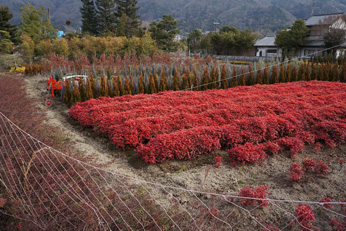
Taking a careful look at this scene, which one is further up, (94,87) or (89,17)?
(89,17)

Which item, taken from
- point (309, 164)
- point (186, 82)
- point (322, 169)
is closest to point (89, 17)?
point (186, 82)

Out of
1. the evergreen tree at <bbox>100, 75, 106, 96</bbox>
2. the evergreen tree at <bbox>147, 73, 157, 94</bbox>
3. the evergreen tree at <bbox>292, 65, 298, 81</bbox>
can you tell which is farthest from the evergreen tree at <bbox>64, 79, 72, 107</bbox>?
the evergreen tree at <bbox>292, 65, 298, 81</bbox>

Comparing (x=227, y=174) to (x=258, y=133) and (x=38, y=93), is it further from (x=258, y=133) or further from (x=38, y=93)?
(x=38, y=93)

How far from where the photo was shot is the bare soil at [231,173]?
333 cm

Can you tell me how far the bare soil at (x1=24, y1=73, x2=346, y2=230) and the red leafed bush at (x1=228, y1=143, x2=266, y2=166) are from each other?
0.32 feet

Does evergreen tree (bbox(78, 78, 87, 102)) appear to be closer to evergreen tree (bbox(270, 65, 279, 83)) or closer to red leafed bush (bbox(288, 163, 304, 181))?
red leafed bush (bbox(288, 163, 304, 181))

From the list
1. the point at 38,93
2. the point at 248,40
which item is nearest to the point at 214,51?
the point at 248,40

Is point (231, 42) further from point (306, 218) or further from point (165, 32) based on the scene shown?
point (306, 218)

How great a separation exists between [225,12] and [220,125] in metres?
165

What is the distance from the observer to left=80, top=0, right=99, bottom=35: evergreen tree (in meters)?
42.5

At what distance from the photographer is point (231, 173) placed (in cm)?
375

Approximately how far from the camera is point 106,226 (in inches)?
109

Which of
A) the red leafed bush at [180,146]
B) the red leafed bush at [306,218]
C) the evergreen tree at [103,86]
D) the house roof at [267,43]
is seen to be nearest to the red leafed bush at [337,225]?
the red leafed bush at [306,218]

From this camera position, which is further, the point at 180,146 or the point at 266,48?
the point at 266,48
